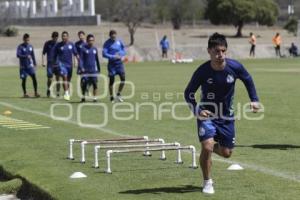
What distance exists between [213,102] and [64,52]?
15338mm

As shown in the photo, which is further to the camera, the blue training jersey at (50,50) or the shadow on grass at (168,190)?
the blue training jersey at (50,50)

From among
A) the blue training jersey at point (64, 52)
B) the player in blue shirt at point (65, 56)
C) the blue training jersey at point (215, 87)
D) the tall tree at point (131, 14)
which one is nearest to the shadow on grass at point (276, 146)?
the blue training jersey at point (215, 87)

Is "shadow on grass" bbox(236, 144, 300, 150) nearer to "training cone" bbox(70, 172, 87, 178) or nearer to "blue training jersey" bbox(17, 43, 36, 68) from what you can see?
"training cone" bbox(70, 172, 87, 178)

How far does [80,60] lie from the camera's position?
2244cm

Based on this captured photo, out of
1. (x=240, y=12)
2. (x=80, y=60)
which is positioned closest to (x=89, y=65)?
(x=80, y=60)

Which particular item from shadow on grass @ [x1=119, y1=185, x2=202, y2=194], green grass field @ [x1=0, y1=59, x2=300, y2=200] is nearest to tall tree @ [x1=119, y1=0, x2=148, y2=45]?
green grass field @ [x1=0, y1=59, x2=300, y2=200]

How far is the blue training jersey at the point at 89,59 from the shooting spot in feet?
72.8

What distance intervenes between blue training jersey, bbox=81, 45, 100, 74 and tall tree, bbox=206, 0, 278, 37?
210 feet

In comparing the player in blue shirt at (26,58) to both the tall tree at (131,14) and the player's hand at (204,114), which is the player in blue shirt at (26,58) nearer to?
the player's hand at (204,114)

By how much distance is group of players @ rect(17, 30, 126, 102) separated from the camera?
70.4 ft

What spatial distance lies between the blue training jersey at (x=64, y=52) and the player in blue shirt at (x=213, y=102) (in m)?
15.2

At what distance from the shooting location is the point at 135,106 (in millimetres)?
20312

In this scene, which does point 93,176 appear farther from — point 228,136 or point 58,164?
point 228,136

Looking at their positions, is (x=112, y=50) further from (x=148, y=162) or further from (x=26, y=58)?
(x=148, y=162)
